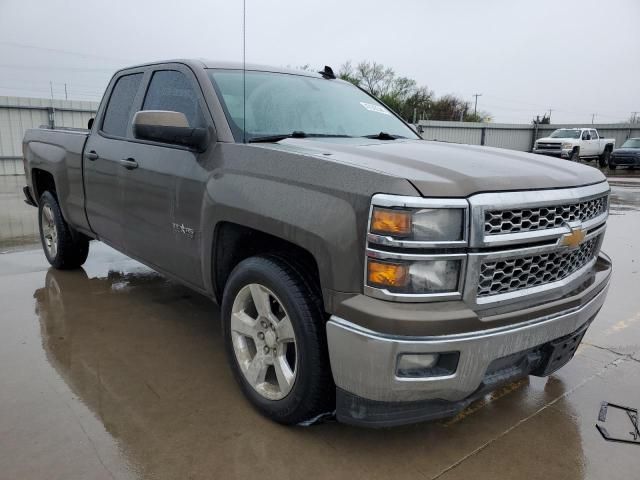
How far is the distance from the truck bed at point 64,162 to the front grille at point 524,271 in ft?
11.7

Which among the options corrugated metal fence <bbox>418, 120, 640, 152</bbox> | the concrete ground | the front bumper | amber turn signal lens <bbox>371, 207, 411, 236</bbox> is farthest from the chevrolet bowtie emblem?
corrugated metal fence <bbox>418, 120, 640, 152</bbox>

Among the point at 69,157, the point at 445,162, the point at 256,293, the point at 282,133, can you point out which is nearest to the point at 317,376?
the point at 256,293

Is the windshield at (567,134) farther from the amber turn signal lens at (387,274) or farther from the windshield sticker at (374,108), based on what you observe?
the amber turn signal lens at (387,274)

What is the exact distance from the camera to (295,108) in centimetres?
330

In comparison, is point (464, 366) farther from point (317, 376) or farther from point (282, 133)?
point (282, 133)

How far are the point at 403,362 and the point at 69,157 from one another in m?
3.82

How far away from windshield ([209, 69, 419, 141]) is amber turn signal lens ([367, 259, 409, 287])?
1.26 meters

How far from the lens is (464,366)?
2.06 meters

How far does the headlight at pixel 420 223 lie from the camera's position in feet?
6.51

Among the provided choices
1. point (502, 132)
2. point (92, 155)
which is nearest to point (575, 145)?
point (502, 132)

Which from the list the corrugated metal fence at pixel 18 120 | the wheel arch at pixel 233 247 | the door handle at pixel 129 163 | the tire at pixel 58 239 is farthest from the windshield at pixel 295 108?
the corrugated metal fence at pixel 18 120

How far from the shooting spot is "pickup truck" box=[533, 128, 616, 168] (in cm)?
2386

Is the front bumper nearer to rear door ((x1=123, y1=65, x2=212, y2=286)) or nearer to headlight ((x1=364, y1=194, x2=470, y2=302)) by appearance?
headlight ((x1=364, y1=194, x2=470, y2=302))

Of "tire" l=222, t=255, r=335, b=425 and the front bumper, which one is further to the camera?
"tire" l=222, t=255, r=335, b=425
